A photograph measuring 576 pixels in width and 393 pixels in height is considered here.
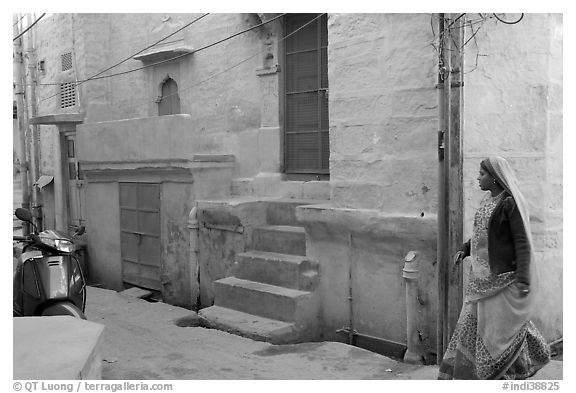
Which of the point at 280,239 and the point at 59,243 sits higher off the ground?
the point at 59,243

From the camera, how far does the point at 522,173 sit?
16.3 feet

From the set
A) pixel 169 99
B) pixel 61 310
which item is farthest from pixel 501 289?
pixel 169 99

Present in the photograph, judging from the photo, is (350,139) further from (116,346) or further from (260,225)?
(116,346)

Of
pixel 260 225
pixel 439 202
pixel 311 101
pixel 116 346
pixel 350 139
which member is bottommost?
pixel 116 346

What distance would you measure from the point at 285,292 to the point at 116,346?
168 cm

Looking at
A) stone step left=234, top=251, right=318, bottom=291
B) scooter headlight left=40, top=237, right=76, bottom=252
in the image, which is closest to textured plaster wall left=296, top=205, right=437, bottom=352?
stone step left=234, top=251, right=318, bottom=291

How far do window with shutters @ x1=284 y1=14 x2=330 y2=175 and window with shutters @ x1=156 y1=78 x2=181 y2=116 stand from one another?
8.28ft

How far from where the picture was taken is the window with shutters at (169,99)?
954 centimetres

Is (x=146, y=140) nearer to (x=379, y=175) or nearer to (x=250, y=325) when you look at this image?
(x=250, y=325)

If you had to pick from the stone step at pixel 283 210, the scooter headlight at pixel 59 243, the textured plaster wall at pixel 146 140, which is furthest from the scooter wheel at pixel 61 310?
the textured plaster wall at pixel 146 140

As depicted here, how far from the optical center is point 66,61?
436 inches

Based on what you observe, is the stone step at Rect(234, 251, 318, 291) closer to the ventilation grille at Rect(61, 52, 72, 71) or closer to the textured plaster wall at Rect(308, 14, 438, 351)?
the textured plaster wall at Rect(308, 14, 438, 351)

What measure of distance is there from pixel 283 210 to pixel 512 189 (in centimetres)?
378

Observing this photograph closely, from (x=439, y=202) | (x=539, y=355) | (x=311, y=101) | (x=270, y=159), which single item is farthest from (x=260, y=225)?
(x=539, y=355)
